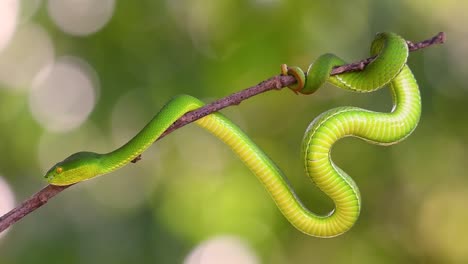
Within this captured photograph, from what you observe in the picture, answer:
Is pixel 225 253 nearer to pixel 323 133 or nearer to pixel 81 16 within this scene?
pixel 81 16

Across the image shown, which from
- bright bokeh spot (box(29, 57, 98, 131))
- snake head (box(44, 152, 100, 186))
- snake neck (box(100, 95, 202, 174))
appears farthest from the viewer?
bright bokeh spot (box(29, 57, 98, 131))

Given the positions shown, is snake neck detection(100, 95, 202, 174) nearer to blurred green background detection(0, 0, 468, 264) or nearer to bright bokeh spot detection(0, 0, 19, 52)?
blurred green background detection(0, 0, 468, 264)

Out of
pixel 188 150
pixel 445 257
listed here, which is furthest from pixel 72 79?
pixel 445 257

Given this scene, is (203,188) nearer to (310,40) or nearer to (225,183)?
(225,183)

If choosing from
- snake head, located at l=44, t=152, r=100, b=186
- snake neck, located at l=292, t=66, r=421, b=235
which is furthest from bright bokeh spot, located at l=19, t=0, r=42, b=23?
snake neck, located at l=292, t=66, r=421, b=235

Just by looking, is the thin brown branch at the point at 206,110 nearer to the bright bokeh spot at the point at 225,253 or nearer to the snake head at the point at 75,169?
the snake head at the point at 75,169

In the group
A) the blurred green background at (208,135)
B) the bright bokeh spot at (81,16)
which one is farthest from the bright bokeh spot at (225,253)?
the bright bokeh spot at (81,16)
